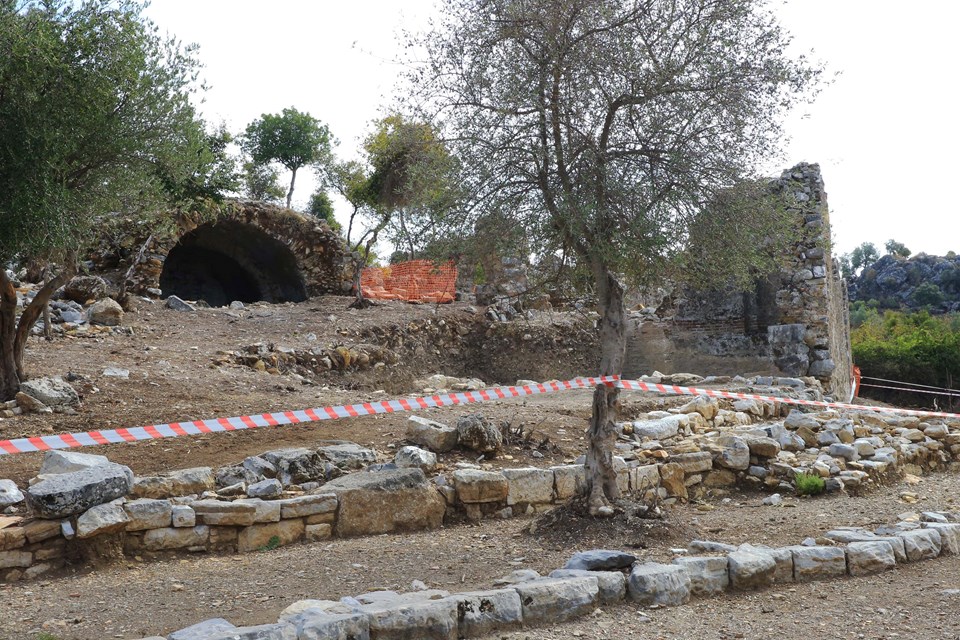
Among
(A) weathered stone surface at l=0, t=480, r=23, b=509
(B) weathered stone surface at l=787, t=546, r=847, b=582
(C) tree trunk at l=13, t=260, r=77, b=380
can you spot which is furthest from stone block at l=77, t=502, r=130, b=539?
(B) weathered stone surface at l=787, t=546, r=847, b=582

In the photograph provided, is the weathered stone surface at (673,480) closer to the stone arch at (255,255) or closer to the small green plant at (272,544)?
the small green plant at (272,544)

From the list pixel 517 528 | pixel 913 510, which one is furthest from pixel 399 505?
pixel 913 510

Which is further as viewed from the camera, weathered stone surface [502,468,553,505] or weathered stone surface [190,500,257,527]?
weathered stone surface [502,468,553,505]

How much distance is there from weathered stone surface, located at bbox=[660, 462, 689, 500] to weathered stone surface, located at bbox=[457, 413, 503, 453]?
5.82 ft

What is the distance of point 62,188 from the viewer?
8570 millimetres

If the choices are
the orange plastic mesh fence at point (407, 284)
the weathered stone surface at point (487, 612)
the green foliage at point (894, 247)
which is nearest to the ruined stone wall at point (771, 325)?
the orange plastic mesh fence at point (407, 284)

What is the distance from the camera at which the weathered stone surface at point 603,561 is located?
5.33m

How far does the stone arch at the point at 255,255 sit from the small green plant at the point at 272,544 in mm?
13106

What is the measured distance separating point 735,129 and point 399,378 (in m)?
10.1

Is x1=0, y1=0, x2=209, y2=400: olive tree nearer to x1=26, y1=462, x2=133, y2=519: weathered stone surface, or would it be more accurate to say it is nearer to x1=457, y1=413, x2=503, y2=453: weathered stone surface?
x1=26, y1=462, x2=133, y2=519: weathered stone surface

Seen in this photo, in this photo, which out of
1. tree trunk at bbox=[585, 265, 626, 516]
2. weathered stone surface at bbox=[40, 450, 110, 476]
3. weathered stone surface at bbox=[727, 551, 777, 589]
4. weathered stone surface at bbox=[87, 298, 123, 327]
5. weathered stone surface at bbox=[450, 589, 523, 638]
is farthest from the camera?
weathered stone surface at bbox=[87, 298, 123, 327]

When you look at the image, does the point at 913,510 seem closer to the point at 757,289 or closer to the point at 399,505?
the point at 399,505

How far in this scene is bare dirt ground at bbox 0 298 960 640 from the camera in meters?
4.80

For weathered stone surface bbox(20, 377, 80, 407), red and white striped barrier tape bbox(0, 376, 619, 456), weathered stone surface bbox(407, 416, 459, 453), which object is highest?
weathered stone surface bbox(20, 377, 80, 407)
